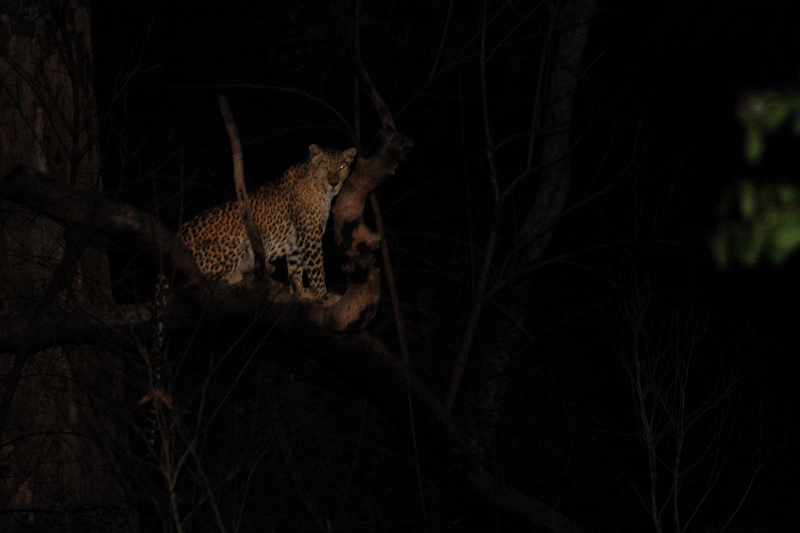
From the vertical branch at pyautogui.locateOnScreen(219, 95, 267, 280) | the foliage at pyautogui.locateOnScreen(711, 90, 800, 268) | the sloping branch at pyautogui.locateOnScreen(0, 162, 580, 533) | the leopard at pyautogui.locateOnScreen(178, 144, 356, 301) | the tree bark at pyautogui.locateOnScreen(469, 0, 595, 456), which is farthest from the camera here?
the tree bark at pyautogui.locateOnScreen(469, 0, 595, 456)

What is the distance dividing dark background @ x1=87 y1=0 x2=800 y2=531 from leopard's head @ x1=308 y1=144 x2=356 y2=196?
245cm

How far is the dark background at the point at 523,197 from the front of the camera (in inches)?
363

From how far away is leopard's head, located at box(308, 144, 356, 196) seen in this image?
261 inches

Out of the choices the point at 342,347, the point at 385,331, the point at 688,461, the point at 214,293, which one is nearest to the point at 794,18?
the point at 688,461

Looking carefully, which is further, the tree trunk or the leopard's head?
the leopard's head

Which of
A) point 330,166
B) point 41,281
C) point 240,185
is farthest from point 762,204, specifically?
point 41,281

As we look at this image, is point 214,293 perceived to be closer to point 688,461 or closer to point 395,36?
point 395,36

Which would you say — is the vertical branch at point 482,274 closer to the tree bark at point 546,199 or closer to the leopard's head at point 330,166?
the leopard's head at point 330,166

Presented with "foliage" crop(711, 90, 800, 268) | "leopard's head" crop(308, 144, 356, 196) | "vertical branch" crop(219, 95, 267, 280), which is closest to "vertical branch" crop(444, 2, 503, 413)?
Result: "leopard's head" crop(308, 144, 356, 196)

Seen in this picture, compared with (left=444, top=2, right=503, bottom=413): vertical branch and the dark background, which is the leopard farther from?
the dark background

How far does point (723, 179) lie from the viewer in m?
10.2

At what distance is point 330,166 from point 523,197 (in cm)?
410

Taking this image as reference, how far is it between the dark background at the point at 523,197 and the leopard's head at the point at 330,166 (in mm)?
2446

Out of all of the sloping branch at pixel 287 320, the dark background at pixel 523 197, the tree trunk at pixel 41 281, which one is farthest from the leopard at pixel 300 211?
the dark background at pixel 523 197
